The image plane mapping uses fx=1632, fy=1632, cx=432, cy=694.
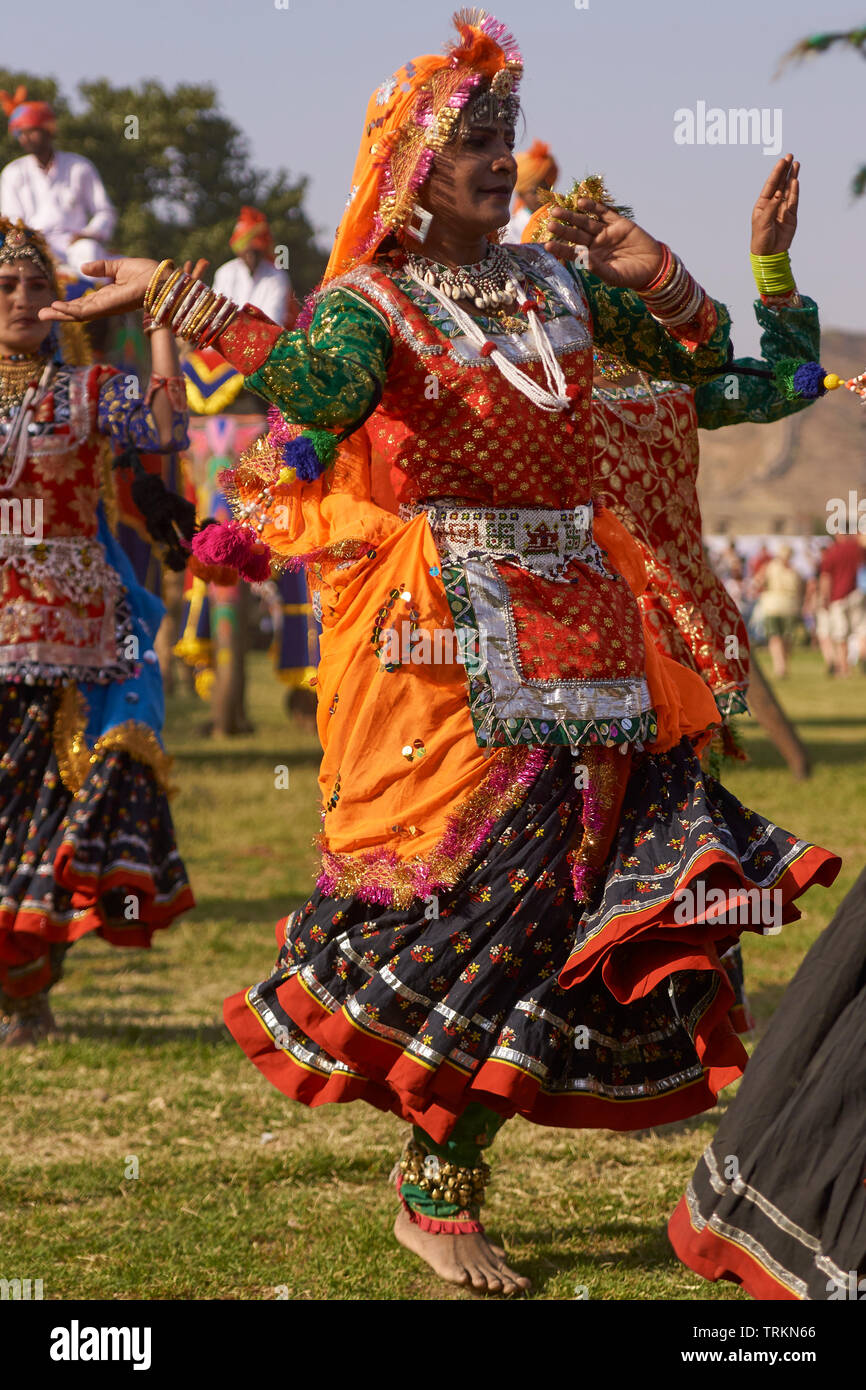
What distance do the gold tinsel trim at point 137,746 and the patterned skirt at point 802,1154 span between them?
3033 mm

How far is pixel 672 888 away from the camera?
307cm

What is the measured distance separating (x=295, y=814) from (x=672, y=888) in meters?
7.52

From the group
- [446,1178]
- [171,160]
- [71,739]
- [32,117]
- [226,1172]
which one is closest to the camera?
[446,1178]

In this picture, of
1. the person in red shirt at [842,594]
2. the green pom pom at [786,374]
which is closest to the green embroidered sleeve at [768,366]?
the green pom pom at [786,374]

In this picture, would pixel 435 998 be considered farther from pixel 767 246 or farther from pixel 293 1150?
pixel 767 246

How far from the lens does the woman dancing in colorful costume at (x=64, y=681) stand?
17.0 ft

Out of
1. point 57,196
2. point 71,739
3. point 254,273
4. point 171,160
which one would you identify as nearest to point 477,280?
point 71,739

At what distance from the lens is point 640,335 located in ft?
11.8

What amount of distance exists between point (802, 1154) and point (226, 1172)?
212 centimetres

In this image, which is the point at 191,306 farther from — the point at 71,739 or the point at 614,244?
the point at 71,739

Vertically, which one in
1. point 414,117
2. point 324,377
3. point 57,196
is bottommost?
point 324,377

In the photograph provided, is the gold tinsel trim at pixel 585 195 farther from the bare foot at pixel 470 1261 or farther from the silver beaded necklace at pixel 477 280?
the bare foot at pixel 470 1261

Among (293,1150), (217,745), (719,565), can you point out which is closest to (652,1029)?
(293,1150)

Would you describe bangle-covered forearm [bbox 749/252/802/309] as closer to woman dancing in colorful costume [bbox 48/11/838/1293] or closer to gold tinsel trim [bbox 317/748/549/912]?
woman dancing in colorful costume [bbox 48/11/838/1293]
